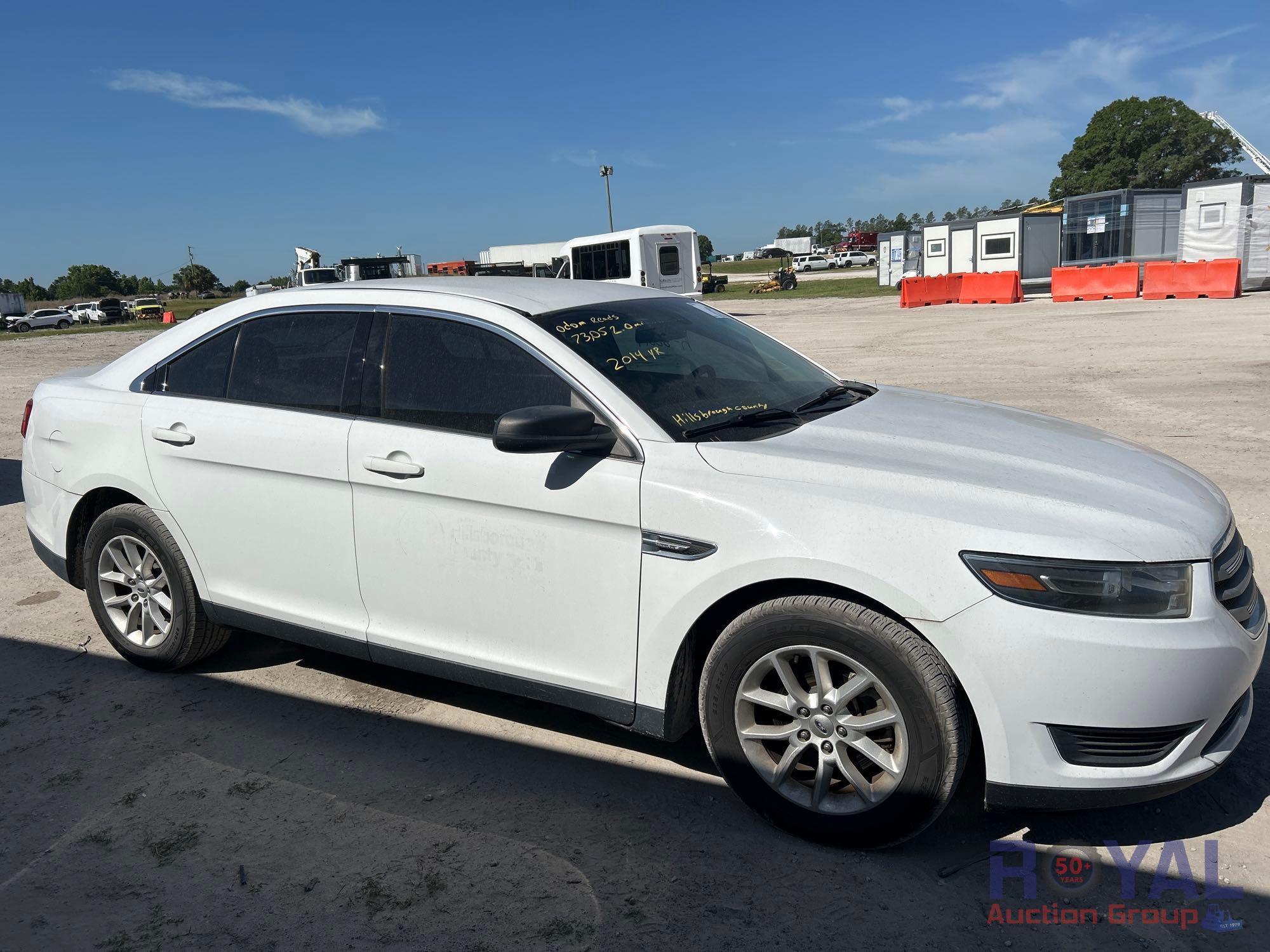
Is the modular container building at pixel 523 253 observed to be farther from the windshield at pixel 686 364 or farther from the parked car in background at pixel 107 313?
the windshield at pixel 686 364

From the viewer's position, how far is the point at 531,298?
11.7 feet

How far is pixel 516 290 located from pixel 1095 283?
25508 mm

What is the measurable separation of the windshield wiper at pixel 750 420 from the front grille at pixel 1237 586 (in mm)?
1338

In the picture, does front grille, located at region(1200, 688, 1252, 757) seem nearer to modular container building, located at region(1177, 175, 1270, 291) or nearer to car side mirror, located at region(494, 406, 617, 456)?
car side mirror, located at region(494, 406, 617, 456)

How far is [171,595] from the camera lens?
4.12 meters

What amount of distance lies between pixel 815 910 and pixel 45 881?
7.51 feet

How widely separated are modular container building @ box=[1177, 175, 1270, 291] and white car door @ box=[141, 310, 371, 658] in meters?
27.0

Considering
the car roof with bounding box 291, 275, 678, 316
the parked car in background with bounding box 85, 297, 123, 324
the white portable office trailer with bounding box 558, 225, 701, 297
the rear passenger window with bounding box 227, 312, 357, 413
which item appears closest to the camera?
the car roof with bounding box 291, 275, 678, 316

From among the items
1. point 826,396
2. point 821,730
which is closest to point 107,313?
point 826,396

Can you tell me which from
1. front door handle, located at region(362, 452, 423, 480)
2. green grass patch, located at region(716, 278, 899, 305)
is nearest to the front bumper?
front door handle, located at region(362, 452, 423, 480)

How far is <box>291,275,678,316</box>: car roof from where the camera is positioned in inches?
138

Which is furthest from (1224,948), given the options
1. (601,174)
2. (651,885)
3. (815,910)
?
(601,174)

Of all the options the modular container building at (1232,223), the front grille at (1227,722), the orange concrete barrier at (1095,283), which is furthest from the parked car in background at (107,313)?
the front grille at (1227,722)

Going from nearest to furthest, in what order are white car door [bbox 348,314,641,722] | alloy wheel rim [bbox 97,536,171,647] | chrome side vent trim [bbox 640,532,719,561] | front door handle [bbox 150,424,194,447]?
1. chrome side vent trim [bbox 640,532,719,561]
2. white car door [bbox 348,314,641,722]
3. front door handle [bbox 150,424,194,447]
4. alloy wheel rim [bbox 97,536,171,647]
